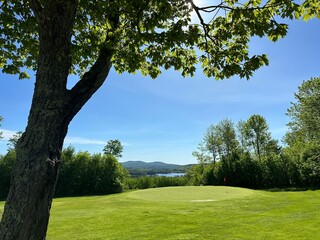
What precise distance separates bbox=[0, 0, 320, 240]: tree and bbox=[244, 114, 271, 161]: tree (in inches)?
1625

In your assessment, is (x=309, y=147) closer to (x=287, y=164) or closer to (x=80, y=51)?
(x=287, y=164)

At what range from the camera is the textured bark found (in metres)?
2.63

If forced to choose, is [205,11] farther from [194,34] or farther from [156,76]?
[156,76]

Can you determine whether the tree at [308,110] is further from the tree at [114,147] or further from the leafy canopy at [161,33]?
the tree at [114,147]

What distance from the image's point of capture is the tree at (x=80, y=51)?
2.73 metres

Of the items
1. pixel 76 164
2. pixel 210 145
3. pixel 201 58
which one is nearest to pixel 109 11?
pixel 201 58

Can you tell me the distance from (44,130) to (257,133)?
45005 mm

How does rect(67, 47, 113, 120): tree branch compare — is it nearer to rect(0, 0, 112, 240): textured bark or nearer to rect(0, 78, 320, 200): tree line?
rect(0, 0, 112, 240): textured bark

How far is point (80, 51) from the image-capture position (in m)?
5.13

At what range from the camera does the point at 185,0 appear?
183 inches

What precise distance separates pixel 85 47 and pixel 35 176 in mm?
3037

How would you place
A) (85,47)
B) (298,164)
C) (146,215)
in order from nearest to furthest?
1. (85,47)
2. (146,215)
3. (298,164)

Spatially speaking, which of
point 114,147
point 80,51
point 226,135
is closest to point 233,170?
point 226,135

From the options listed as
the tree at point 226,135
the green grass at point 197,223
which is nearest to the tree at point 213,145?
the tree at point 226,135
